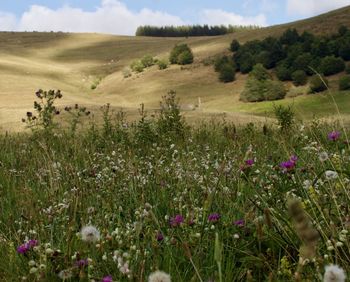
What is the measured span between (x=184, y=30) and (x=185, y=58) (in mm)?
80221

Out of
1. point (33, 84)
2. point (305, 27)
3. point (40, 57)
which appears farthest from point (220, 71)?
point (40, 57)

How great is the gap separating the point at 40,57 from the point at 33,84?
1378 inches

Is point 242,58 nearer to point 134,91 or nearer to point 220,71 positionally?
point 220,71

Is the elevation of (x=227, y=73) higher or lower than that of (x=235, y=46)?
lower

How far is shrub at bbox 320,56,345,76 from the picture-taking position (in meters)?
46.0

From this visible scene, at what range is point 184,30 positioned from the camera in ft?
472

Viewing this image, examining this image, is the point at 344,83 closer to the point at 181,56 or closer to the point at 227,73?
the point at 227,73

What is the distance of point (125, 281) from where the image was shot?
2.74 metres

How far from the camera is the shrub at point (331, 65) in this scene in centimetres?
4597

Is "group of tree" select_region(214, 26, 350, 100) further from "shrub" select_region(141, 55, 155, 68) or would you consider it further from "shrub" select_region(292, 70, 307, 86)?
"shrub" select_region(141, 55, 155, 68)

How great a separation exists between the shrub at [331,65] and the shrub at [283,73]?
3114 mm

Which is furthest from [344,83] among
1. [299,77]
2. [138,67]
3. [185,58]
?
[138,67]

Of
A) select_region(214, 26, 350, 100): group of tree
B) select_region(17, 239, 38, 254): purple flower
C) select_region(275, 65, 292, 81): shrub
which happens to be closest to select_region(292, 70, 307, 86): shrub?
select_region(214, 26, 350, 100): group of tree

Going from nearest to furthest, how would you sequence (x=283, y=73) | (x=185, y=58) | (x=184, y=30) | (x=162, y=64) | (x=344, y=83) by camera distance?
1. (x=344, y=83)
2. (x=283, y=73)
3. (x=185, y=58)
4. (x=162, y=64)
5. (x=184, y=30)
